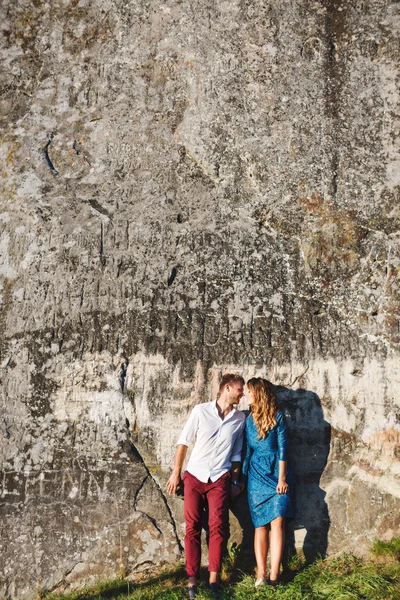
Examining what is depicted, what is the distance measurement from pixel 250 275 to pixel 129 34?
7.80 feet

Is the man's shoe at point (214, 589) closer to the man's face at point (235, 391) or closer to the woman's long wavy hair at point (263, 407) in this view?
the woman's long wavy hair at point (263, 407)

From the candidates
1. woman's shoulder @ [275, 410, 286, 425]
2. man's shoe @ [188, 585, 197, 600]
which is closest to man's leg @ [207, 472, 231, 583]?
man's shoe @ [188, 585, 197, 600]

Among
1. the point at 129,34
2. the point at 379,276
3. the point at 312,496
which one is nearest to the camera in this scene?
the point at 312,496

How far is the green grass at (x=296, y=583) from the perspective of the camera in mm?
3574

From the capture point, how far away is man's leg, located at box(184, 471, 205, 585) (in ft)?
12.4

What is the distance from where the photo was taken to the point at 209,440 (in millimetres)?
4023

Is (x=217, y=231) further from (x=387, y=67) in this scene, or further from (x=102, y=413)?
(x=387, y=67)

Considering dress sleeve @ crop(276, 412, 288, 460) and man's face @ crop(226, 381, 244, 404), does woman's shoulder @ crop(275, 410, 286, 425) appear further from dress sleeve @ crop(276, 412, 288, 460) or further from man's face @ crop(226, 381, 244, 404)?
man's face @ crop(226, 381, 244, 404)

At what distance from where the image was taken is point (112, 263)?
4578 millimetres

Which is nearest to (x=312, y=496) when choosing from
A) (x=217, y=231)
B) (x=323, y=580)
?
(x=323, y=580)

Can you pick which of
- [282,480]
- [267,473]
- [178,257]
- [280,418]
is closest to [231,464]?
[267,473]

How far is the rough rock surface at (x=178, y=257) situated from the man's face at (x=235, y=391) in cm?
28

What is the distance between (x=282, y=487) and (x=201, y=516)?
58cm

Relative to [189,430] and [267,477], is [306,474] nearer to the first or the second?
[267,477]
